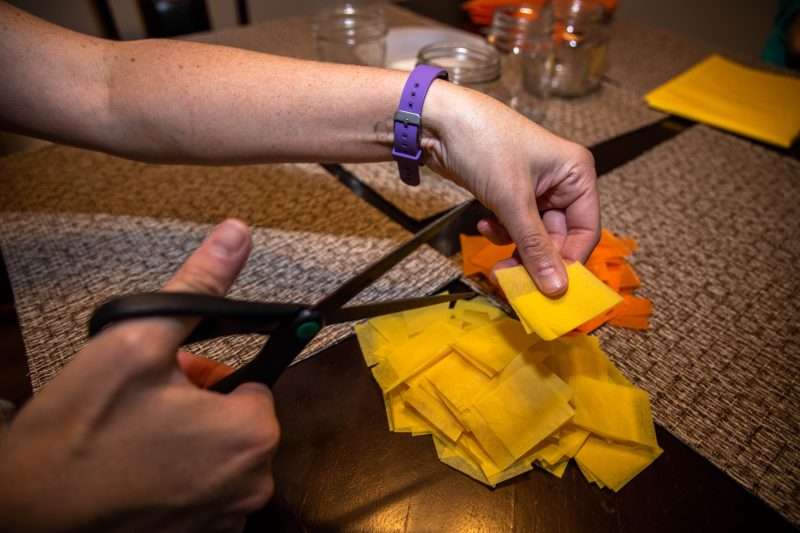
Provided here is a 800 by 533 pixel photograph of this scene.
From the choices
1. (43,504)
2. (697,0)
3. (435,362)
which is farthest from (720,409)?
(697,0)

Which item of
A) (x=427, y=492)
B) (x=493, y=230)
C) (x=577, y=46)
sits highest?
(x=577, y=46)

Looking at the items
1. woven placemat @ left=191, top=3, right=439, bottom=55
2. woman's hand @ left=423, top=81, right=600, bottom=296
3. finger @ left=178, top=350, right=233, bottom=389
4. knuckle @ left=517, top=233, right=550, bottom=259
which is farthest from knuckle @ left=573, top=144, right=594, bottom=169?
woven placemat @ left=191, top=3, right=439, bottom=55

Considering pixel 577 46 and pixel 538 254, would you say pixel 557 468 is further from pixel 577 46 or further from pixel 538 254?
pixel 577 46

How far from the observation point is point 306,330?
39 cm

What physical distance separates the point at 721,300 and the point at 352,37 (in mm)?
855

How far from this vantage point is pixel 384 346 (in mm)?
527

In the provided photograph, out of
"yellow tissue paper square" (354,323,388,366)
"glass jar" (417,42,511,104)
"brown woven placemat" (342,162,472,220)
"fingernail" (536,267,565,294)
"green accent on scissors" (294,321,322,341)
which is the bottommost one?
"yellow tissue paper square" (354,323,388,366)

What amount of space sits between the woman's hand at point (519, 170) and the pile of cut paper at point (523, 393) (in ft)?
0.14

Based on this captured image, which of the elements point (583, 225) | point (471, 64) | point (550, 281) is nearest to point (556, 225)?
point (583, 225)

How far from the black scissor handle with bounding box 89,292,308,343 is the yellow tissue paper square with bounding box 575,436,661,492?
1.01ft

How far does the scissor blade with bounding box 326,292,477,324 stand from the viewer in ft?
1.39

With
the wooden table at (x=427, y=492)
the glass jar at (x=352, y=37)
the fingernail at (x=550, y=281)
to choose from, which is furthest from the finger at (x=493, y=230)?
the glass jar at (x=352, y=37)

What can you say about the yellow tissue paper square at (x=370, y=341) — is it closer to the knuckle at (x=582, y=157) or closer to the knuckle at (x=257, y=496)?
the knuckle at (x=257, y=496)

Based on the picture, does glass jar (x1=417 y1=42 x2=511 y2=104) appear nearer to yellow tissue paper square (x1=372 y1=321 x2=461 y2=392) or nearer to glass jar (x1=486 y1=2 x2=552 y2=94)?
glass jar (x1=486 y1=2 x2=552 y2=94)
